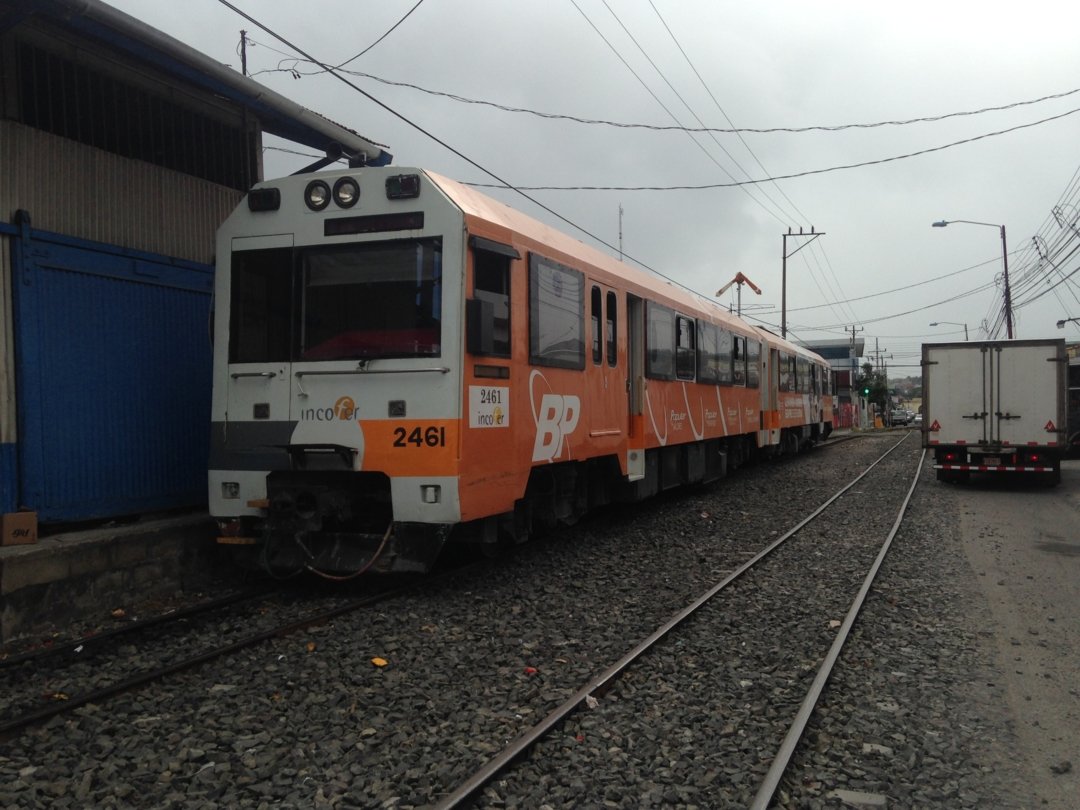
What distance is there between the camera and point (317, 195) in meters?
6.69

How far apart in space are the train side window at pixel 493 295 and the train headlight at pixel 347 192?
41.8 inches

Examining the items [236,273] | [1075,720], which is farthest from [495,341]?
[1075,720]

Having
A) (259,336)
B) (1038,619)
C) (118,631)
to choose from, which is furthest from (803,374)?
(118,631)

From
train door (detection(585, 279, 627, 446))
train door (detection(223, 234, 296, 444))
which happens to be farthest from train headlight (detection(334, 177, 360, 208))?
train door (detection(585, 279, 627, 446))

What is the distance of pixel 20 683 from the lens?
15.4 feet

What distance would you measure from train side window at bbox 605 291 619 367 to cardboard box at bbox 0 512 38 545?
18.0 ft

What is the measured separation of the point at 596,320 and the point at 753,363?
8610 millimetres

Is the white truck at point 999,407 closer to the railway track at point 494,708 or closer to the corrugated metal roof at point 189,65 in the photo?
the railway track at point 494,708

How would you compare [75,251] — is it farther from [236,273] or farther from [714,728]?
[714,728]

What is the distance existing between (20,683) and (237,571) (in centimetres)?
287

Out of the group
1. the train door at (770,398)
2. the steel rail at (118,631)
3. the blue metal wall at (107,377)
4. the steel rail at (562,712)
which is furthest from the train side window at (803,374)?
the steel rail at (118,631)

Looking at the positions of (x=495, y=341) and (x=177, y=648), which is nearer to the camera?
(x=177, y=648)

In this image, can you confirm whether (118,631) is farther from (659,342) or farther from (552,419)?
(659,342)

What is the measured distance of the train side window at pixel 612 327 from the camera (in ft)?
29.9
